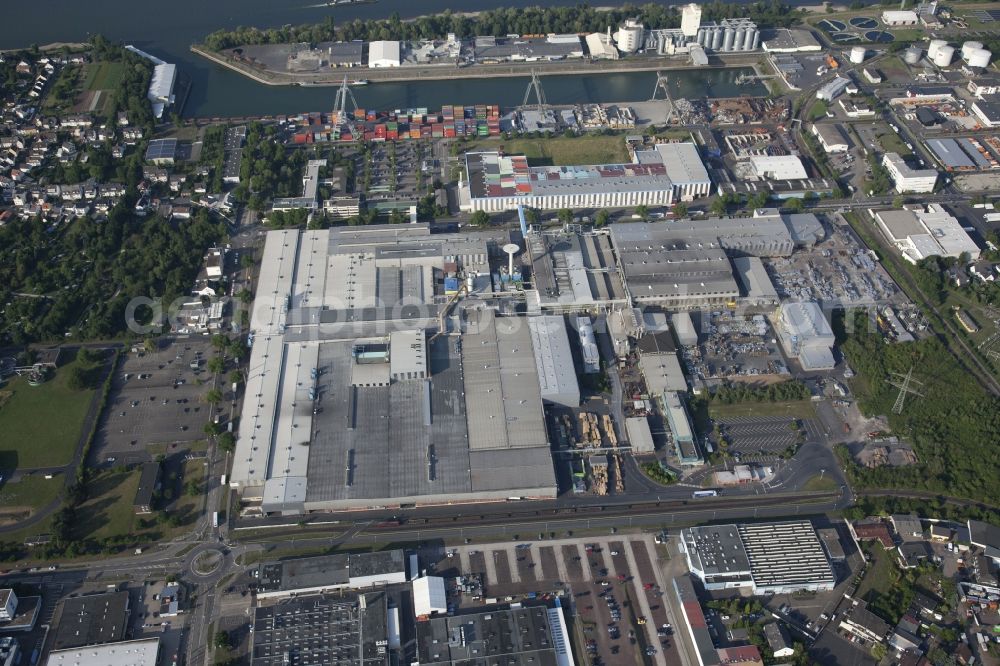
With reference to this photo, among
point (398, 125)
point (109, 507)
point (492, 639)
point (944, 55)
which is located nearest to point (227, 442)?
point (109, 507)

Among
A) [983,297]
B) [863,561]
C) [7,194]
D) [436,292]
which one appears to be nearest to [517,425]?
[436,292]

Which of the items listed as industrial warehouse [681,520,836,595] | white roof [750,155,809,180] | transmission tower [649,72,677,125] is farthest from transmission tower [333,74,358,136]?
industrial warehouse [681,520,836,595]

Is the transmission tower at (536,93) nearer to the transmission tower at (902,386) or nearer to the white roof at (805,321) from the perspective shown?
the white roof at (805,321)

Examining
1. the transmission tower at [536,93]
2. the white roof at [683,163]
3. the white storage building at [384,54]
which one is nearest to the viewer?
the white roof at [683,163]

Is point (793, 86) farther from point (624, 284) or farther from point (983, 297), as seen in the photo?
point (624, 284)

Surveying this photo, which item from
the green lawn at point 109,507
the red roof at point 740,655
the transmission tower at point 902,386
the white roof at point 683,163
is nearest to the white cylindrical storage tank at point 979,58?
the white roof at point 683,163

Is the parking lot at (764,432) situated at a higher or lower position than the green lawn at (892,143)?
lower
